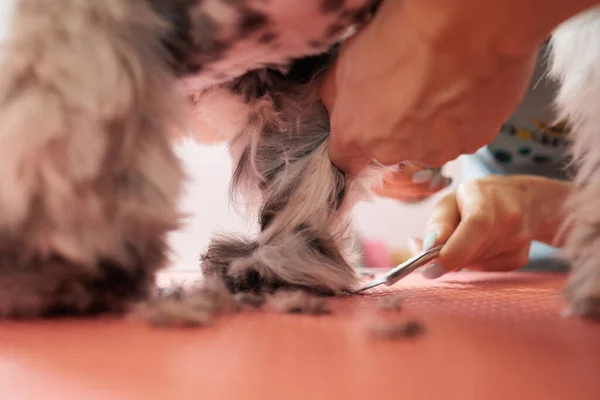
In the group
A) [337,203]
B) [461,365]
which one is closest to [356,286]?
[337,203]

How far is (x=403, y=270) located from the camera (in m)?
0.74

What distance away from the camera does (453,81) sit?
49 centimetres

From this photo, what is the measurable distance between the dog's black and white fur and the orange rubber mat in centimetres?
4

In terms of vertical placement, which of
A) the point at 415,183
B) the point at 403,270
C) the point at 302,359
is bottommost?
the point at 302,359

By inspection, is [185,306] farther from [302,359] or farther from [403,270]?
[403,270]

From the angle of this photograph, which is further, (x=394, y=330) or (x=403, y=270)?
(x=403, y=270)

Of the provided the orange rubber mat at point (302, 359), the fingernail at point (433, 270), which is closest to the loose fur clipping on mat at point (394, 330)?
the orange rubber mat at point (302, 359)

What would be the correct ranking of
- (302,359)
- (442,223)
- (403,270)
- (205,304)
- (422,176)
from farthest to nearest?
1. (422,176)
2. (442,223)
3. (403,270)
4. (205,304)
5. (302,359)

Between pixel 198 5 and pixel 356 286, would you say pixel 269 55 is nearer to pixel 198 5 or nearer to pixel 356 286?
pixel 198 5

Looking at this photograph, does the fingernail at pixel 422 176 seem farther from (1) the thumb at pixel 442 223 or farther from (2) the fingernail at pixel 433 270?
(2) the fingernail at pixel 433 270

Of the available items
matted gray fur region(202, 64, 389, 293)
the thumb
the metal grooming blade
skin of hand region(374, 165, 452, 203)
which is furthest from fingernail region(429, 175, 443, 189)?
matted gray fur region(202, 64, 389, 293)

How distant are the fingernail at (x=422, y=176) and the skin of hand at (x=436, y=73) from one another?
1.37 feet

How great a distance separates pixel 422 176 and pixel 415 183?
18 millimetres

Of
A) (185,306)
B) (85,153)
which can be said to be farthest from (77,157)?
(185,306)
